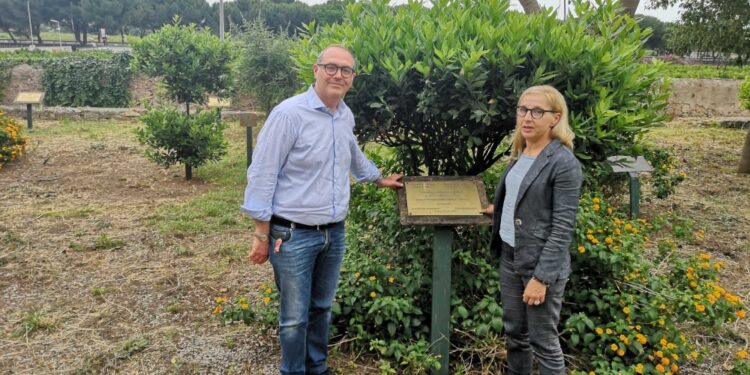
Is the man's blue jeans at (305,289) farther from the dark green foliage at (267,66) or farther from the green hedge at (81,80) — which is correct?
the green hedge at (81,80)

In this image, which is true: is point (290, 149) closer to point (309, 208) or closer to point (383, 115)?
point (309, 208)

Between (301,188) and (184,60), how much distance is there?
6516 mm

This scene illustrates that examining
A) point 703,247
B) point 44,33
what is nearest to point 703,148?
point 703,247

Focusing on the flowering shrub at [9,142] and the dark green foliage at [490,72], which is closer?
the dark green foliage at [490,72]

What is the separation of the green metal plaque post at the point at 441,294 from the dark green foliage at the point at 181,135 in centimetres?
623

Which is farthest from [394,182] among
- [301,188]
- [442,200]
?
[301,188]

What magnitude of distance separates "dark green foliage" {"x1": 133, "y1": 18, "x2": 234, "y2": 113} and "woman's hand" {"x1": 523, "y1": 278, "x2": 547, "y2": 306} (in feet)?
23.3

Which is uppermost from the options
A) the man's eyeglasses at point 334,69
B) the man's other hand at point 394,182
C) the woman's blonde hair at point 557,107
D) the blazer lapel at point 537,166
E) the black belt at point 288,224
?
the man's eyeglasses at point 334,69

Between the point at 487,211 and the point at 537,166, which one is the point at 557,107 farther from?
the point at 487,211

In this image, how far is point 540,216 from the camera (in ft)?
8.07

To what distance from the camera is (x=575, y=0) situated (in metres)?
3.33

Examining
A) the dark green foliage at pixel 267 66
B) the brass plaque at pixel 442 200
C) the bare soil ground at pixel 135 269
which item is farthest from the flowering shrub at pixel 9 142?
the brass plaque at pixel 442 200

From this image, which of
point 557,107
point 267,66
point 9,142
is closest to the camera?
point 557,107

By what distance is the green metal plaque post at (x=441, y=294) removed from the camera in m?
3.02
